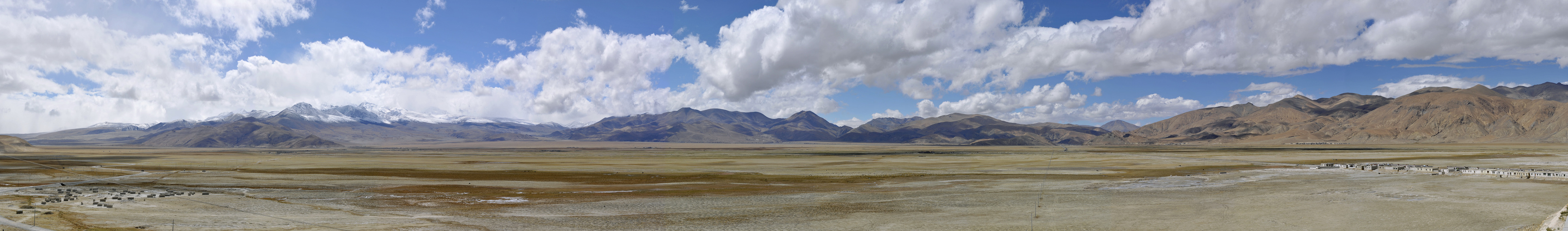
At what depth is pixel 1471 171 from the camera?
5366cm

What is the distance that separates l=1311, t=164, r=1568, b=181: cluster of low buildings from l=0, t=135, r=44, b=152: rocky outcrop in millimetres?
192977

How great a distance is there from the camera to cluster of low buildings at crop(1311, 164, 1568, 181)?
45.3 m

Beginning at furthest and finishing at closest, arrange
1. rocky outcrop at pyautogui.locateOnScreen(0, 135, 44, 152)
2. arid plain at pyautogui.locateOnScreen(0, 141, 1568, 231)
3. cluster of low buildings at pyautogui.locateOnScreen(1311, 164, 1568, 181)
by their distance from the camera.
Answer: rocky outcrop at pyautogui.locateOnScreen(0, 135, 44, 152) < cluster of low buildings at pyautogui.locateOnScreen(1311, 164, 1568, 181) < arid plain at pyautogui.locateOnScreen(0, 141, 1568, 231)

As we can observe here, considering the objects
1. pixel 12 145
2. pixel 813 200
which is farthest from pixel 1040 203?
pixel 12 145

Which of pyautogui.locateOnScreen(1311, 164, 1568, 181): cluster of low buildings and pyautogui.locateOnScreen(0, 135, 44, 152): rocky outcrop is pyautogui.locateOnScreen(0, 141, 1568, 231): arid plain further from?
pyautogui.locateOnScreen(0, 135, 44, 152): rocky outcrop

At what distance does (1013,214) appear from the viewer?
27.4m

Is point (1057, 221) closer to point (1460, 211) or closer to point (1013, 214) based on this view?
point (1013, 214)

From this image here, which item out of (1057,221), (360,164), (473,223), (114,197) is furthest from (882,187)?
(360,164)

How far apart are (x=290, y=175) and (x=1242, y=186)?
217 ft

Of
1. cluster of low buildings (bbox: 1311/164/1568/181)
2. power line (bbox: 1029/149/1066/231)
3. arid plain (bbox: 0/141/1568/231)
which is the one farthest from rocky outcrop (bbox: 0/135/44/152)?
cluster of low buildings (bbox: 1311/164/1568/181)

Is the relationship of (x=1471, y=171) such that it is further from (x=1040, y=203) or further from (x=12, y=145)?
(x=12, y=145)

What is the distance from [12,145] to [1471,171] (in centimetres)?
22636

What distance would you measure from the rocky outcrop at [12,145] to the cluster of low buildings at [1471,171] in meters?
193

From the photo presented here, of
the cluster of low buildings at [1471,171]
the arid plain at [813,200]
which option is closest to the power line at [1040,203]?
the arid plain at [813,200]
